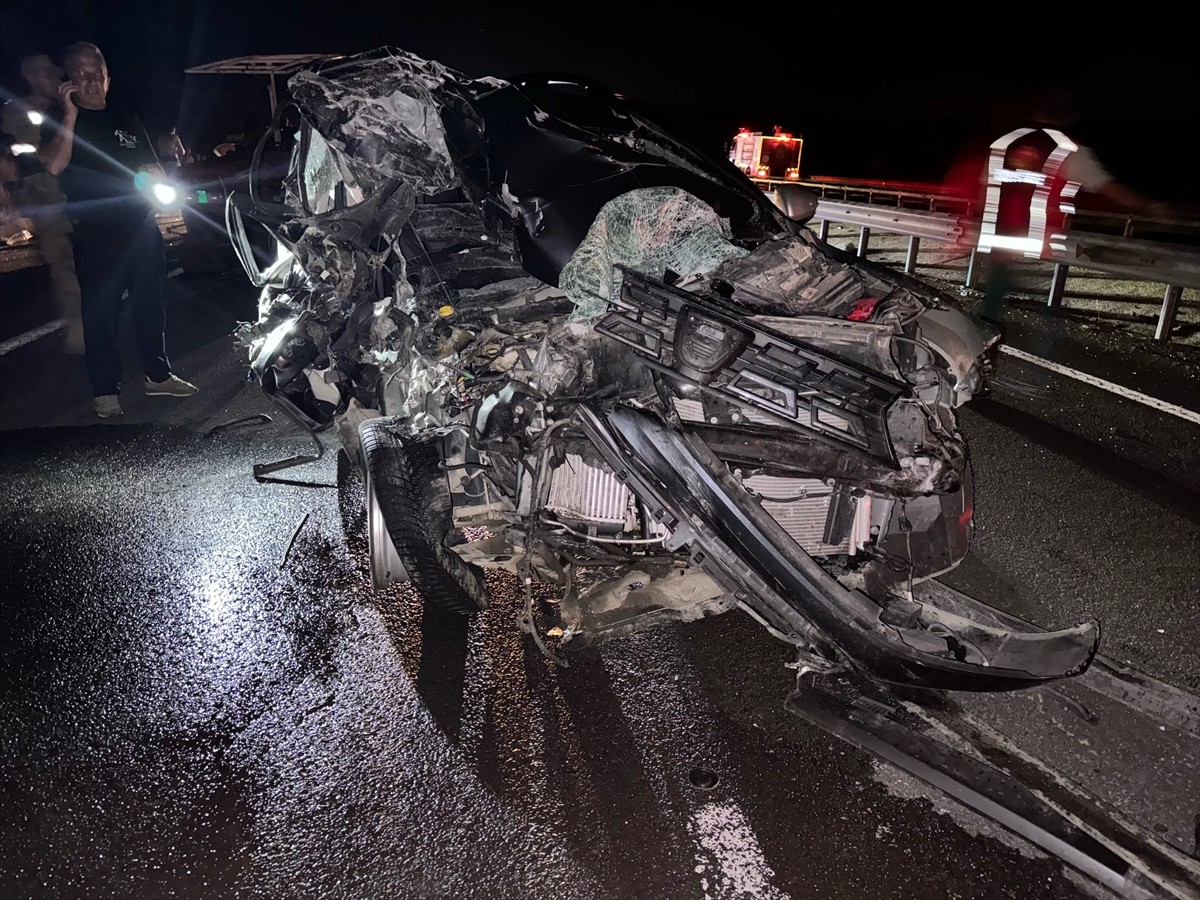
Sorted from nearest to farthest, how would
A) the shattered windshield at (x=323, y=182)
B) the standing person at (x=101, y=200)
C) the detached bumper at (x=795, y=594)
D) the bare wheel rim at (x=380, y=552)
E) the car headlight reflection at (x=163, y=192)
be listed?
the detached bumper at (x=795, y=594)
the bare wheel rim at (x=380, y=552)
the shattered windshield at (x=323, y=182)
the standing person at (x=101, y=200)
the car headlight reflection at (x=163, y=192)

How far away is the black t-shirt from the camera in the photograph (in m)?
5.49

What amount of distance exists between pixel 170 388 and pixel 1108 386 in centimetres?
719

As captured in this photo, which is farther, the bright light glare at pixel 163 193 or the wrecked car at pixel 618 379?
the bright light glare at pixel 163 193

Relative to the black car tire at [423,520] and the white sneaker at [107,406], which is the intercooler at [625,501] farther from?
the white sneaker at [107,406]

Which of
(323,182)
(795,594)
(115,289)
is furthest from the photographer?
(115,289)

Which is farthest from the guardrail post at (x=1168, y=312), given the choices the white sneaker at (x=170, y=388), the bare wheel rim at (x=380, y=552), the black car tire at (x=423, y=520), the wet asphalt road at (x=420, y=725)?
the white sneaker at (x=170, y=388)

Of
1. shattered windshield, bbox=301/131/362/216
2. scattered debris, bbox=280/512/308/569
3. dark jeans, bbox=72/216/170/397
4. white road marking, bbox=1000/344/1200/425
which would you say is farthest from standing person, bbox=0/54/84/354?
white road marking, bbox=1000/344/1200/425

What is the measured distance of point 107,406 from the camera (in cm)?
557

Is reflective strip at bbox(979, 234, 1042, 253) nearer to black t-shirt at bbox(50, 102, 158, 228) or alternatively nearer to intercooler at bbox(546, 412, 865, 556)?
intercooler at bbox(546, 412, 865, 556)

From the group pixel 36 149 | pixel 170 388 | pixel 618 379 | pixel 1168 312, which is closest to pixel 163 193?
pixel 36 149

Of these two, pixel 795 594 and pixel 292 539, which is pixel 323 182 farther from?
pixel 795 594

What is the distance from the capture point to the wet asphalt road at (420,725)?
2092 mm

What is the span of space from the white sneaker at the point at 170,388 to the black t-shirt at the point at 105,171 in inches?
46.9

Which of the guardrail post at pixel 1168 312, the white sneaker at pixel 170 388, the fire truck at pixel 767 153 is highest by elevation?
the fire truck at pixel 767 153
